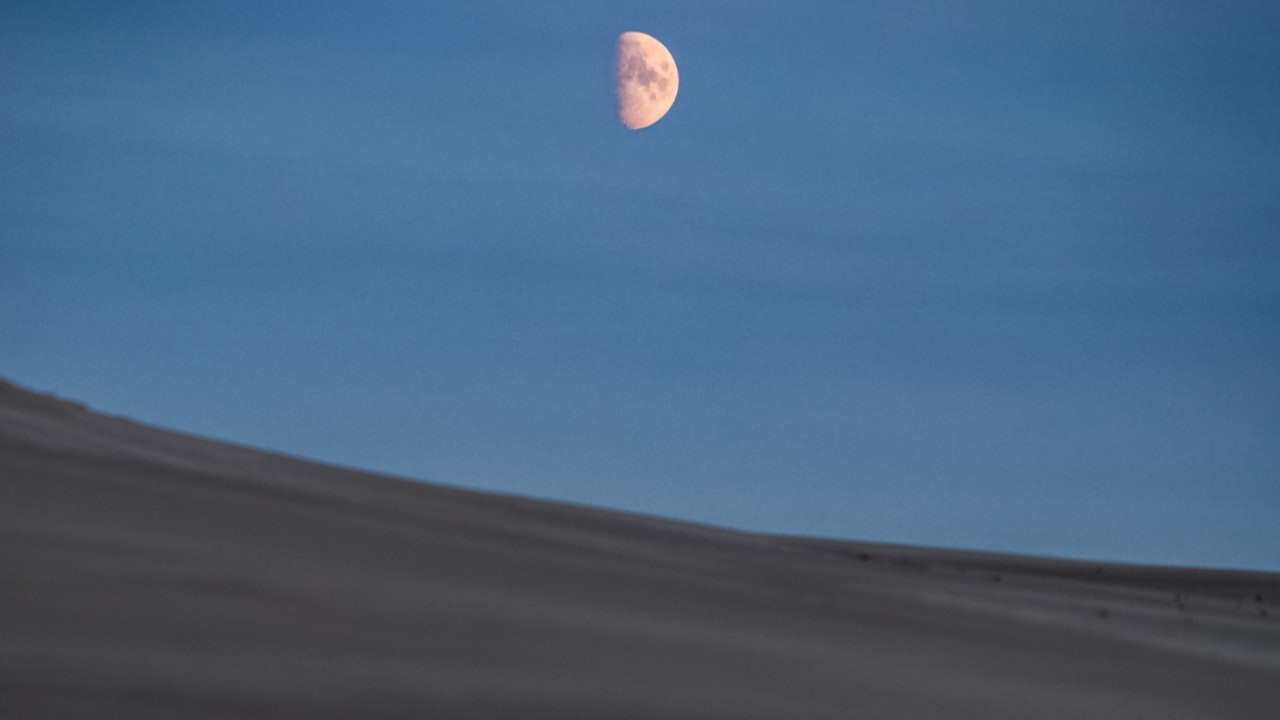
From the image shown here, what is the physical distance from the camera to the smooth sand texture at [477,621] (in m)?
1.83

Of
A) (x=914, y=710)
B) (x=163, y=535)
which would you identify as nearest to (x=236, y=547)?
(x=163, y=535)

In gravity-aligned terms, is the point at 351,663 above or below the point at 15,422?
below

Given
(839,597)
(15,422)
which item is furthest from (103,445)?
(839,597)

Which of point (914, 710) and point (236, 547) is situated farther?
point (236, 547)

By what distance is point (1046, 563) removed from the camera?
6578 millimetres

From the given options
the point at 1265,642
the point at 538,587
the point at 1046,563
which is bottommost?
the point at 538,587

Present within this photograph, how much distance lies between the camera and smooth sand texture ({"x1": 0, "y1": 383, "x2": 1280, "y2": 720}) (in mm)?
1828

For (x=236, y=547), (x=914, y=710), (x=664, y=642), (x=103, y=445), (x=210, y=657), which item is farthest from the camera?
(x=103, y=445)

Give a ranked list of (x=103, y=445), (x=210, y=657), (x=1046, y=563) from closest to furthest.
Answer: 1. (x=210, y=657)
2. (x=103, y=445)
3. (x=1046, y=563)

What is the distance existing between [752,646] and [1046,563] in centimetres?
464

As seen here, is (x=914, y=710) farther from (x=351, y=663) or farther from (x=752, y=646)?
(x=351, y=663)

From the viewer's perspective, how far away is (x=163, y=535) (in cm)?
272

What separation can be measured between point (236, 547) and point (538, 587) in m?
0.66

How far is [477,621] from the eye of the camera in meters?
2.32
